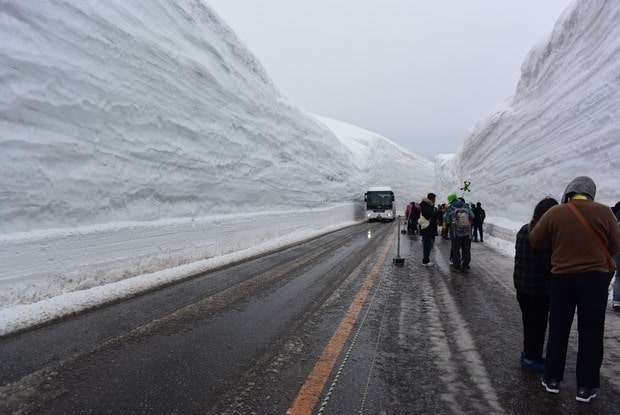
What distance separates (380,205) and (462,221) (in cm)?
2547

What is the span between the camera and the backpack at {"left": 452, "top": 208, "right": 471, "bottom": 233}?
28.8ft

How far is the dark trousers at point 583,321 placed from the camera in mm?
3051

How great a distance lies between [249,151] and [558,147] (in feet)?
46.5

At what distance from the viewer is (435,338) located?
4344 mm

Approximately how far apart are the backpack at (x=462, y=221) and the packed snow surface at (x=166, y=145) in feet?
16.9

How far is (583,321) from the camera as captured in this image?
123 inches

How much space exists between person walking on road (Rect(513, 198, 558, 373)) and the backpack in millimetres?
5241

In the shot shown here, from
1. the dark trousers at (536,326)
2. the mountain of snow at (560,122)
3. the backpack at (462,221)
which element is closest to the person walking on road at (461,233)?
the backpack at (462,221)

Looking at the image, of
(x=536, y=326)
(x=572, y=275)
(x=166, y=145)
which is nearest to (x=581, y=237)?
(x=572, y=275)

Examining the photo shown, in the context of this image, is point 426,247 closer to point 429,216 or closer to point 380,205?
point 429,216

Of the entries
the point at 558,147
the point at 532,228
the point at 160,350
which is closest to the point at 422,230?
the point at 532,228

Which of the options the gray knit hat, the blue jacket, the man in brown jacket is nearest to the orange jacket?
the man in brown jacket

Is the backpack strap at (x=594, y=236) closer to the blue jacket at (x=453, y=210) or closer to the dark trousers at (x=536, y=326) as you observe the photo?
the dark trousers at (x=536, y=326)

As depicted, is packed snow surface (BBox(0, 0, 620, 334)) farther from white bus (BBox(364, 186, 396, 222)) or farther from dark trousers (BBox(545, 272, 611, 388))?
white bus (BBox(364, 186, 396, 222))
